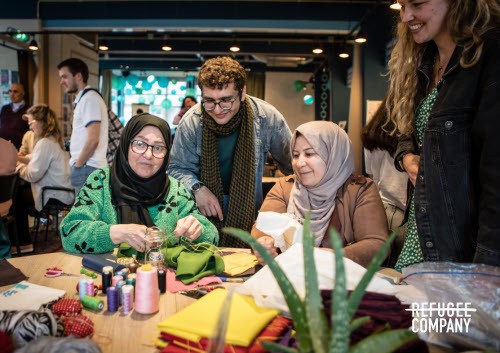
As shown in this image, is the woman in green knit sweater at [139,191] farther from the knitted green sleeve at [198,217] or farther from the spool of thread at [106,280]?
the spool of thread at [106,280]

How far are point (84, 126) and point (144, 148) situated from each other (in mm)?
2145

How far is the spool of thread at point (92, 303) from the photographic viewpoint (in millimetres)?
1192

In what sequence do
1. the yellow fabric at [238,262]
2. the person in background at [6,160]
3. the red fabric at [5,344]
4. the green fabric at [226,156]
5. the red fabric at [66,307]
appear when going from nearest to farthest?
the red fabric at [5,344] → the red fabric at [66,307] → the yellow fabric at [238,262] → the green fabric at [226,156] → the person in background at [6,160]

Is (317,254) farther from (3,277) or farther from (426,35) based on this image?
(3,277)

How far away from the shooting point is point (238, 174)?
247 cm

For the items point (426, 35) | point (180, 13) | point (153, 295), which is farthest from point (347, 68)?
point (153, 295)

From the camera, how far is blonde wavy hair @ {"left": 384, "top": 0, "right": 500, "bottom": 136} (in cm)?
132

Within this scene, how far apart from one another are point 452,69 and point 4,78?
7.96 m

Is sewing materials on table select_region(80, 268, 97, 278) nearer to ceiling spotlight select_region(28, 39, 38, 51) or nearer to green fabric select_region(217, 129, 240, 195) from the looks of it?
green fabric select_region(217, 129, 240, 195)

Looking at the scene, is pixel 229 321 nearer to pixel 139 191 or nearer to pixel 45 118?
pixel 139 191

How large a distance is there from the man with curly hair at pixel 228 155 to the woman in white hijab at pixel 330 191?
0.45 m

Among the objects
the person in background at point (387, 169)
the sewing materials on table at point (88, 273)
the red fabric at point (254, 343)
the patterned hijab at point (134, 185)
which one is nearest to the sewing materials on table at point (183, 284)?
the sewing materials on table at point (88, 273)

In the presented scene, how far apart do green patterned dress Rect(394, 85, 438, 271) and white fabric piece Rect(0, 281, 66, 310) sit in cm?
135

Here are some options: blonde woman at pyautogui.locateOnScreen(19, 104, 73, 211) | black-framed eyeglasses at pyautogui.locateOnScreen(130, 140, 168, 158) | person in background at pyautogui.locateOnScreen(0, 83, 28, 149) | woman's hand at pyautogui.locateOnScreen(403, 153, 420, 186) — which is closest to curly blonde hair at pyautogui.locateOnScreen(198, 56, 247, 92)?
black-framed eyeglasses at pyautogui.locateOnScreen(130, 140, 168, 158)
